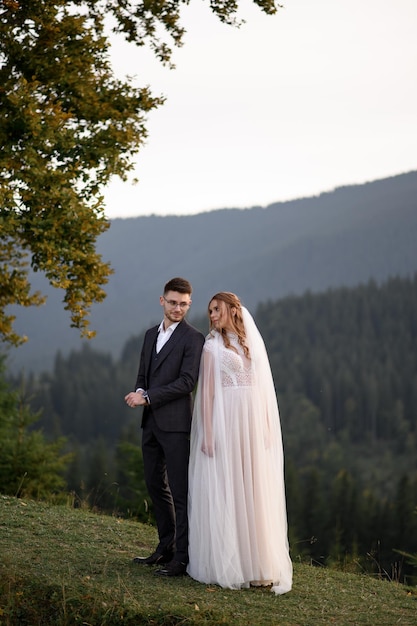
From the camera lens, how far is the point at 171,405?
24.3 ft

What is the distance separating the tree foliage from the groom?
550 centimetres

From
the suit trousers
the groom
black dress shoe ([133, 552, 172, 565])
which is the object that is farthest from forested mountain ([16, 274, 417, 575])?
the groom

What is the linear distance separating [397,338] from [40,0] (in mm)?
153564

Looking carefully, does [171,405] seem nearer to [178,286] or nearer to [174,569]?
[178,286]

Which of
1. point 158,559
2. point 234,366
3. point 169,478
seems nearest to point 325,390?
point 158,559

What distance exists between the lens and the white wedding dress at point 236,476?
725 cm

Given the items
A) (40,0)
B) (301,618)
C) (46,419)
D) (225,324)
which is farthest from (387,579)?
(46,419)

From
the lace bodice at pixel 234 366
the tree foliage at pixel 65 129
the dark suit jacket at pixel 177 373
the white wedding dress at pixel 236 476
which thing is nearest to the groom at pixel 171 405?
the dark suit jacket at pixel 177 373

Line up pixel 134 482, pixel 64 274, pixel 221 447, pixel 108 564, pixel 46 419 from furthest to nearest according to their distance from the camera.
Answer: pixel 46 419, pixel 134 482, pixel 64 274, pixel 108 564, pixel 221 447

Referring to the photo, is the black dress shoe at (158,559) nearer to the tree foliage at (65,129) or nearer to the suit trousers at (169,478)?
the suit trousers at (169,478)

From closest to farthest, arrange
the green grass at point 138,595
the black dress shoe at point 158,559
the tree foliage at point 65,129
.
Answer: the green grass at point 138,595 < the black dress shoe at point 158,559 < the tree foliage at point 65,129

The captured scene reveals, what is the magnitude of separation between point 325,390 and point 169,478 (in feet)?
444

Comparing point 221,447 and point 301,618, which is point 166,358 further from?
point 301,618

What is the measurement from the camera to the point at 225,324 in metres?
7.42
